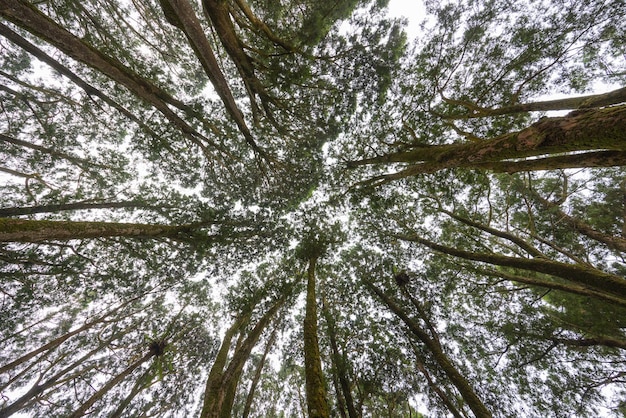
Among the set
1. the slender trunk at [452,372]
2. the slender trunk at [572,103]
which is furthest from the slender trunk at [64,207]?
the slender trunk at [572,103]

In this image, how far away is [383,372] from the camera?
23.6 feet

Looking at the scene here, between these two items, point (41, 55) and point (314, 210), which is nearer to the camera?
point (41, 55)

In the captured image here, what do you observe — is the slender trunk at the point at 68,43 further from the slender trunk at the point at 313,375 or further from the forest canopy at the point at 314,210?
the slender trunk at the point at 313,375

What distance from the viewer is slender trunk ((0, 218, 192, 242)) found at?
9.86 ft

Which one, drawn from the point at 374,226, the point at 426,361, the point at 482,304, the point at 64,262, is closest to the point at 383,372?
the point at 426,361

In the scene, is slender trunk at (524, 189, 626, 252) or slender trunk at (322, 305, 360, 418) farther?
slender trunk at (524, 189, 626, 252)

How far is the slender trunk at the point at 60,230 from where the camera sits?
9.86 feet

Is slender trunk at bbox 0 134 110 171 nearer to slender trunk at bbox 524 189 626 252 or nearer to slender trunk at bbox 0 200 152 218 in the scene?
slender trunk at bbox 0 200 152 218

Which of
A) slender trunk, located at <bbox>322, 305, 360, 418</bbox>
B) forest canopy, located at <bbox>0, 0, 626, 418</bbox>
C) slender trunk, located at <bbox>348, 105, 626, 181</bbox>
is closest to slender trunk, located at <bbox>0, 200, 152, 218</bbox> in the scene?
forest canopy, located at <bbox>0, 0, 626, 418</bbox>

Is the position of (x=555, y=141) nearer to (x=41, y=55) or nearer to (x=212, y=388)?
(x=212, y=388)

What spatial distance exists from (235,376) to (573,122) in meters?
8.17

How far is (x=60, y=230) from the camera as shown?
3613 millimetres

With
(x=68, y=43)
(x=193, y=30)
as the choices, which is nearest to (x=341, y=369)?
(x=193, y=30)

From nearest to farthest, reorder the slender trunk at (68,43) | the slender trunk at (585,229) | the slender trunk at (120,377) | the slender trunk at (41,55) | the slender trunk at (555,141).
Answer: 1. the slender trunk at (555,141)
2. the slender trunk at (68,43)
3. the slender trunk at (41,55)
4. the slender trunk at (585,229)
5. the slender trunk at (120,377)
